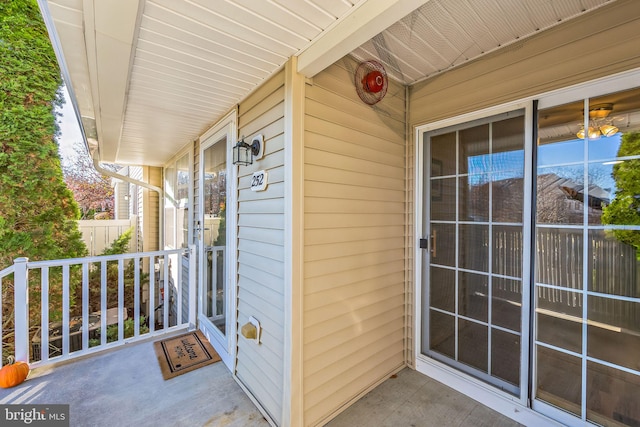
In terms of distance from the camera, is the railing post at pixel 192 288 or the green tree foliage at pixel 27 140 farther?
the green tree foliage at pixel 27 140

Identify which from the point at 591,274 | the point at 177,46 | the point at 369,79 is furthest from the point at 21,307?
the point at 591,274

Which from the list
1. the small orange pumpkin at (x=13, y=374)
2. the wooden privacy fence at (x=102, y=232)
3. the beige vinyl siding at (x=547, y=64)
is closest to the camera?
the beige vinyl siding at (x=547, y=64)

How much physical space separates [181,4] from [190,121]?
6.10ft

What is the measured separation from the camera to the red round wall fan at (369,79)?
1986 mm

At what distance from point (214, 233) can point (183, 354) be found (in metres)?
1.27

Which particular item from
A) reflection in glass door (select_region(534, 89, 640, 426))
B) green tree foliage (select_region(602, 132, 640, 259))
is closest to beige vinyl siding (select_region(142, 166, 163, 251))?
reflection in glass door (select_region(534, 89, 640, 426))

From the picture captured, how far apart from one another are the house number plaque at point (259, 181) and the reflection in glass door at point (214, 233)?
2.78 feet

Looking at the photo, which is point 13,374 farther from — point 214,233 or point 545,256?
point 545,256

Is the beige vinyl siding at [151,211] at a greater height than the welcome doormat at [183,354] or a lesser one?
greater

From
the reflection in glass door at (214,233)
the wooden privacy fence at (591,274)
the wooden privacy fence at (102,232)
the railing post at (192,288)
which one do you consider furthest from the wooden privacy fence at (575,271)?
the wooden privacy fence at (102,232)

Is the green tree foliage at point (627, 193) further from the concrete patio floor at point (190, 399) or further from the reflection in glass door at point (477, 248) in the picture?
the concrete patio floor at point (190, 399)

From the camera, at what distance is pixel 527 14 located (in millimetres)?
1553

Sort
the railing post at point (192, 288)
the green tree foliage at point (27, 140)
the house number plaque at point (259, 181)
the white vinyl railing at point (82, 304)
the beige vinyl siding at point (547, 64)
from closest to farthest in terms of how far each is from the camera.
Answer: the beige vinyl siding at point (547, 64)
the house number plaque at point (259, 181)
the white vinyl railing at point (82, 304)
the railing post at point (192, 288)
the green tree foliage at point (27, 140)

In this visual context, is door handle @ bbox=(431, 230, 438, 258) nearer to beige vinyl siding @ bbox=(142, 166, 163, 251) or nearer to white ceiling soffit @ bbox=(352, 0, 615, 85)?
white ceiling soffit @ bbox=(352, 0, 615, 85)
